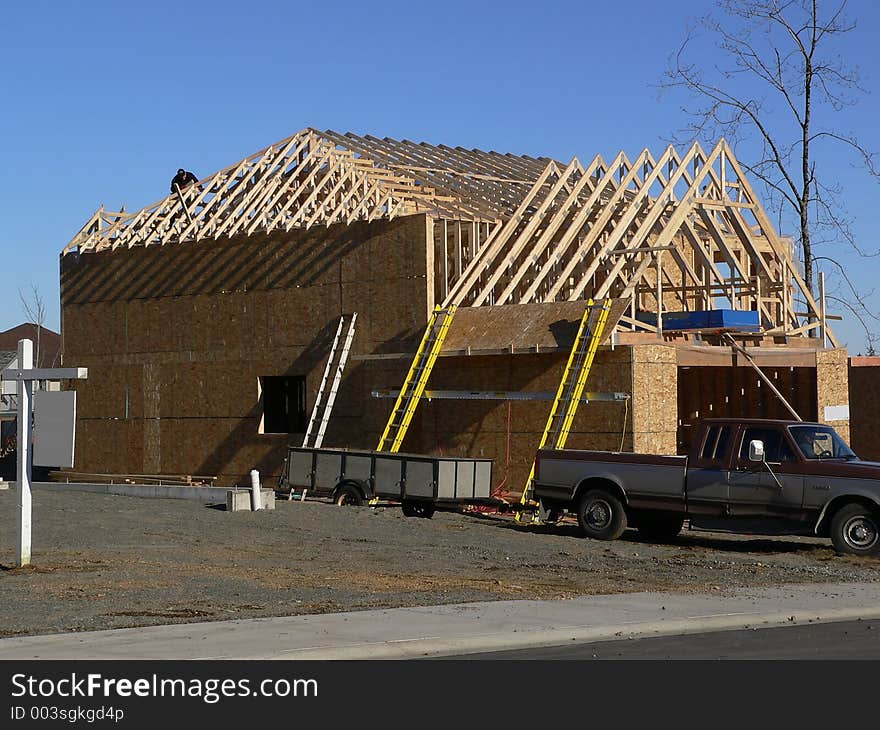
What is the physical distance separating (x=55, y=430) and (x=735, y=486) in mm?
9191

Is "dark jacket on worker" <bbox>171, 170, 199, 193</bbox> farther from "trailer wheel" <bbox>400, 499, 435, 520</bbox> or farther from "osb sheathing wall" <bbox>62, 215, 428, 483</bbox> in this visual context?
"trailer wheel" <bbox>400, 499, 435, 520</bbox>

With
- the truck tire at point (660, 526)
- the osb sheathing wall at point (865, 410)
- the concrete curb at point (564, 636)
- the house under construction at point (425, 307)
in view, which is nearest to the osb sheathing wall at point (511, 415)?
the house under construction at point (425, 307)

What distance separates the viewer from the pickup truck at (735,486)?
17312 mm

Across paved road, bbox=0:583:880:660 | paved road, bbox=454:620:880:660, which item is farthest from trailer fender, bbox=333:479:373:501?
paved road, bbox=454:620:880:660

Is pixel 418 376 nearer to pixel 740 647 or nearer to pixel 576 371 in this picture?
pixel 576 371

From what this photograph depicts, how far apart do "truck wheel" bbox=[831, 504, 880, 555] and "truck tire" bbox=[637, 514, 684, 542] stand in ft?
8.70

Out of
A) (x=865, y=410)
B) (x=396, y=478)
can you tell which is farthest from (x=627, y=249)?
(x=865, y=410)

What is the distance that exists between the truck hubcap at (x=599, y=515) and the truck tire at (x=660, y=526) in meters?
0.52

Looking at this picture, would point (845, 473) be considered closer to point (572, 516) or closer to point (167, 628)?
point (572, 516)
